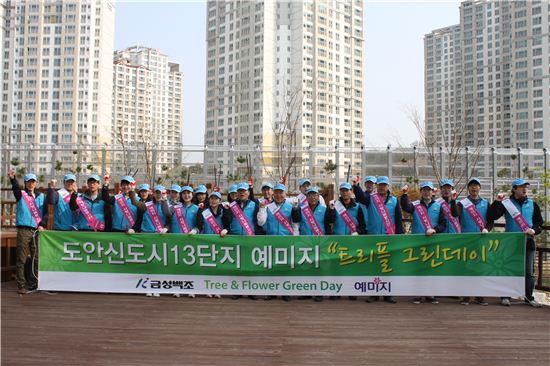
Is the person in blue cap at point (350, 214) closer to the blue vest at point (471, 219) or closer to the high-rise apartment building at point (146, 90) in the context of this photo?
the blue vest at point (471, 219)

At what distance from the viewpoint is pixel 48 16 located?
2916 inches

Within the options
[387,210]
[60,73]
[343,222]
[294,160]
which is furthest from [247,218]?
[60,73]

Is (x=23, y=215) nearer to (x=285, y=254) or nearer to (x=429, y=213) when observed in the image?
(x=285, y=254)

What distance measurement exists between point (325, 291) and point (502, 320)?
7.12 feet

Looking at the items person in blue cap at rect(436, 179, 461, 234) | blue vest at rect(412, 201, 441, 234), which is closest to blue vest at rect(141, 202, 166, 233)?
blue vest at rect(412, 201, 441, 234)

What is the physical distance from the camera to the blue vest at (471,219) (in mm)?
6746

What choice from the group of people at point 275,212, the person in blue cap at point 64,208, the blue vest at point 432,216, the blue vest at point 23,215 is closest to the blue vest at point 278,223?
the group of people at point 275,212

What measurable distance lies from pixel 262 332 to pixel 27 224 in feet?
13.7

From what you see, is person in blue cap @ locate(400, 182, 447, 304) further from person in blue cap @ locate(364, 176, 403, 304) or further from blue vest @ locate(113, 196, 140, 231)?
blue vest @ locate(113, 196, 140, 231)

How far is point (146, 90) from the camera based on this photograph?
333ft

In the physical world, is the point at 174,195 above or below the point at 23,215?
above

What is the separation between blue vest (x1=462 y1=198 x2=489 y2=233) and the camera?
22.1ft

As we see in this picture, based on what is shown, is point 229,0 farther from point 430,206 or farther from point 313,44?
point 430,206

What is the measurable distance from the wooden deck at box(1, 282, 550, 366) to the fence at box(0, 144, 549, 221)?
551 inches
